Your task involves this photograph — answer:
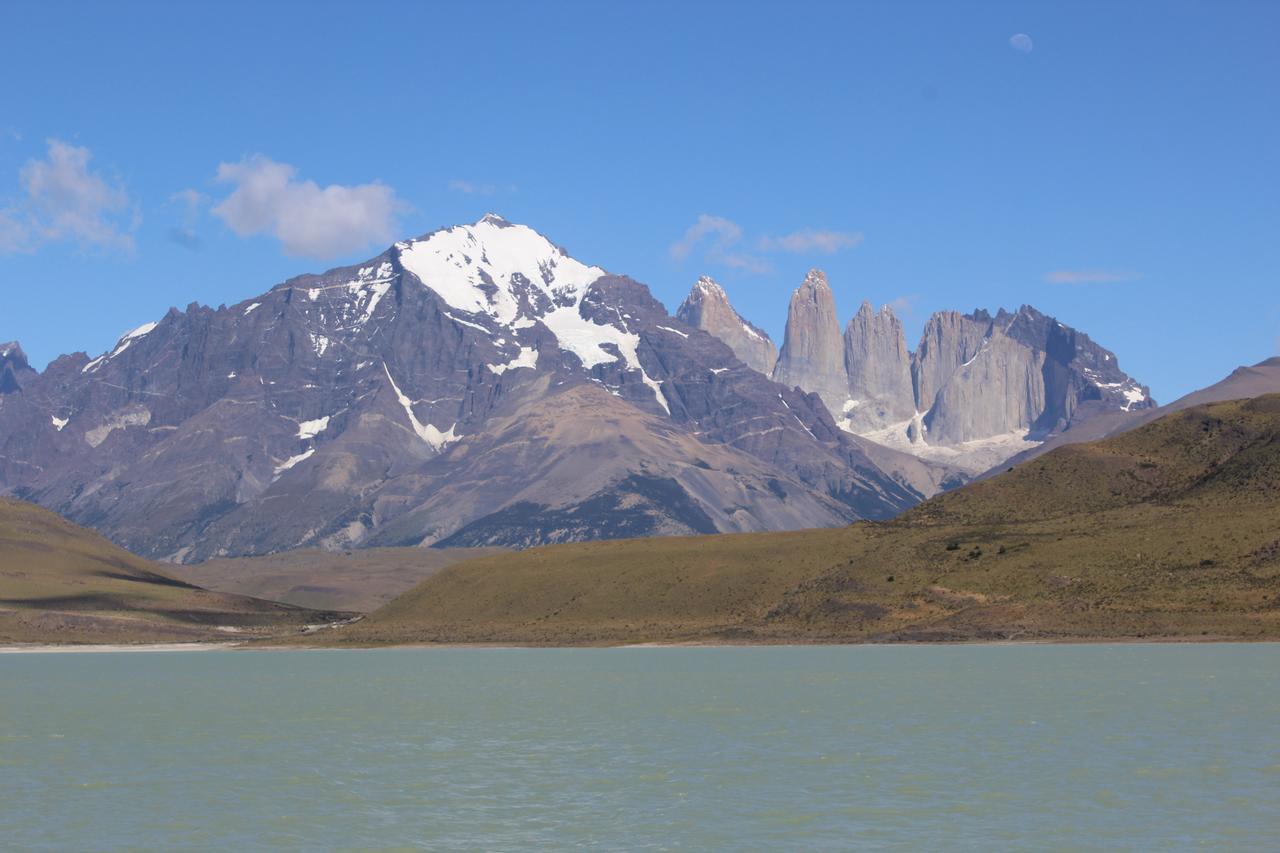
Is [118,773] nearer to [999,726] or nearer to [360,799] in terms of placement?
[360,799]

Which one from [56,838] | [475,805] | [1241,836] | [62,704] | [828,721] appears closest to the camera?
[1241,836]

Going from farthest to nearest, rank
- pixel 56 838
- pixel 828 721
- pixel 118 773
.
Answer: pixel 828 721 < pixel 118 773 < pixel 56 838

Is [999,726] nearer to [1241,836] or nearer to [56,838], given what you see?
[1241,836]

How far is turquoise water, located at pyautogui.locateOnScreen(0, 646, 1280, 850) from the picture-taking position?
56906 millimetres

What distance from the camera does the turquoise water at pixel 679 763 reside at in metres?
56.9

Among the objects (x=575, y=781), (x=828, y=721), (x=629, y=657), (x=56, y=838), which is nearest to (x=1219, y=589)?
(x=629, y=657)

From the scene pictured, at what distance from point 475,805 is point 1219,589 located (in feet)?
479

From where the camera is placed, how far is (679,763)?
77.1m

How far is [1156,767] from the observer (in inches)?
2749

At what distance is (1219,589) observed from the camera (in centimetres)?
18700

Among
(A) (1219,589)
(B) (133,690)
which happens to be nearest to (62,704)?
(B) (133,690)

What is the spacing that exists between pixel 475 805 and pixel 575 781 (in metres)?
8.07

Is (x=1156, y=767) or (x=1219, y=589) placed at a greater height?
(x=1219, y=589)

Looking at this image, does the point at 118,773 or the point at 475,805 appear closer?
the point at 475,805
